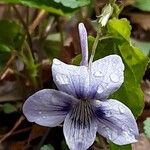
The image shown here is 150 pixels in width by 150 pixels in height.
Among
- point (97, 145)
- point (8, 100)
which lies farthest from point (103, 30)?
point (8, 100)

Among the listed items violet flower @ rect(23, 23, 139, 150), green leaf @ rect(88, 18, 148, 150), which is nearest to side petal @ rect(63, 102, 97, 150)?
violet flower @ rect(23, 23, 139, 150)

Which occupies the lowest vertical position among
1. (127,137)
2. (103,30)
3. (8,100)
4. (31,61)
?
(8,100)

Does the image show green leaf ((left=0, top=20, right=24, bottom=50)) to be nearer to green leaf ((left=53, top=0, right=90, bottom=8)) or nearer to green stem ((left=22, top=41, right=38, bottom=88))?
green stem ((left=22, top=41, right=38, bottom=88))

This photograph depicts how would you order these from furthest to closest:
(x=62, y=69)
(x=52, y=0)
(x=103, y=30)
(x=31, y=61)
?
(x=31, y=61) < (x=52, y=0) < (x=103, y=30) < (x=62, y=69)

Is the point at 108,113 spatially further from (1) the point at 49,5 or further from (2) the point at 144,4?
(2) the point at 144,4

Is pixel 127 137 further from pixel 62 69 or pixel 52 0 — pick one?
pixel 52 0

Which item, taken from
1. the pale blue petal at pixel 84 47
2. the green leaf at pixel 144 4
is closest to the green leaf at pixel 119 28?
the pale blue petal at pixel 84 47
